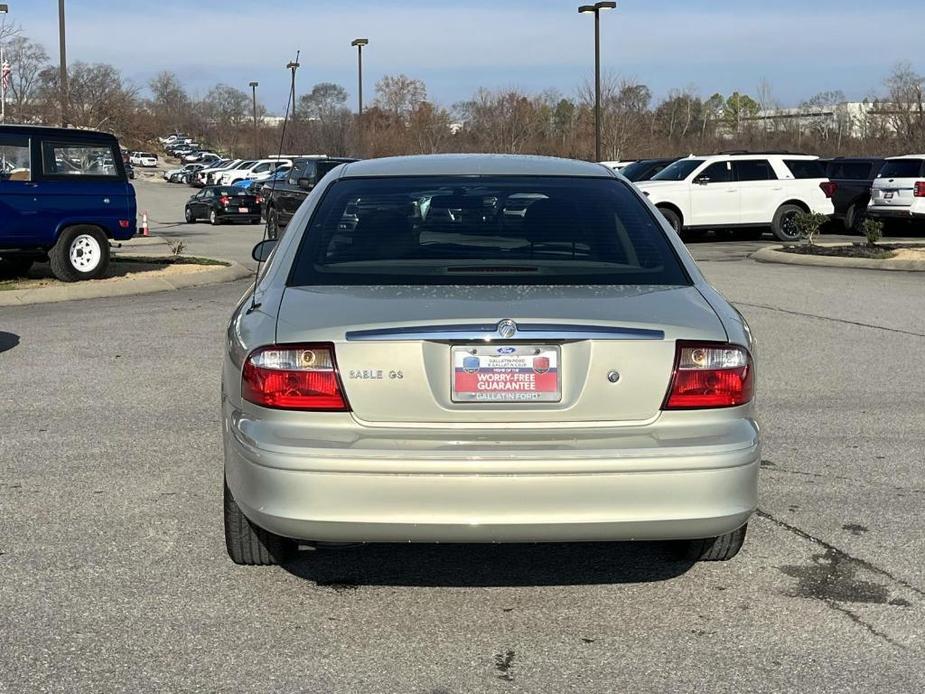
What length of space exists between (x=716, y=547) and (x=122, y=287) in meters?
11.9

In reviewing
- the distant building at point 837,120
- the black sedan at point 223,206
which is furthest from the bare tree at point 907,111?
the black sedan at point 223,206

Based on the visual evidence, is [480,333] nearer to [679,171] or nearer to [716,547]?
[716,547]

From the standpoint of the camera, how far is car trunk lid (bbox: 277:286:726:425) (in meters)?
3.81

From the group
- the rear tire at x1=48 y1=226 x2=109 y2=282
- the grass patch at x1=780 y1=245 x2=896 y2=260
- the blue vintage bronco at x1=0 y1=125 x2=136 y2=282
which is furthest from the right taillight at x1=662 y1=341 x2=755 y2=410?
the grass patch at x1=780 y1=245 x2=896 y2=260

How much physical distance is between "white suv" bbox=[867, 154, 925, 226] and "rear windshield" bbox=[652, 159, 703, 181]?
3.59m

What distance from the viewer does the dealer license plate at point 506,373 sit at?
3799 millimetres

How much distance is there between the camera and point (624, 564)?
189 inches

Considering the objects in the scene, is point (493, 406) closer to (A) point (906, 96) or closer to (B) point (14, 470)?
(B) point (14, 470)

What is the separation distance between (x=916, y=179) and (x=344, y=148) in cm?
3542

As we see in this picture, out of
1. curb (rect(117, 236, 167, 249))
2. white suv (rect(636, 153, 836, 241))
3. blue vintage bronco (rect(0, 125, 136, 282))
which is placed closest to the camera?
blue vintage bronco (rect(0, 125, 136, 282))

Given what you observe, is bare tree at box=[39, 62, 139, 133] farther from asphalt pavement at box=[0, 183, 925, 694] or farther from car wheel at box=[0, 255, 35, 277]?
asphalt pavement at box=[0, 183, 925, 694]

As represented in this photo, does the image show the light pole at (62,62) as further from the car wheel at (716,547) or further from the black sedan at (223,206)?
the car wheel at (716,547)

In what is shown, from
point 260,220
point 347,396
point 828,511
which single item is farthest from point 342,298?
point 260,220

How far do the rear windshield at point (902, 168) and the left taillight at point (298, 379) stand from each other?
21.4 m
